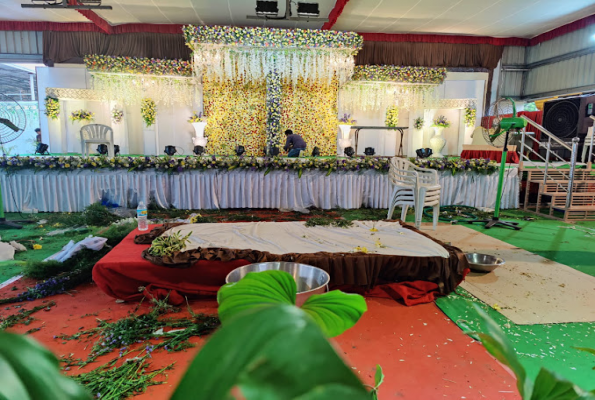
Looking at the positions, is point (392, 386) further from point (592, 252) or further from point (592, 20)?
point (592, 20)

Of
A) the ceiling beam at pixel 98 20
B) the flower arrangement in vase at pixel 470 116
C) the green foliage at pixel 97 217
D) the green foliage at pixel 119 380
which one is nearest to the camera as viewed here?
the green foliage at pixel 119 380

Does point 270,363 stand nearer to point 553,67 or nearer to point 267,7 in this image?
point 267,7

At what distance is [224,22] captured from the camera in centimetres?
955

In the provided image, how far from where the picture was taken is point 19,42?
9.73 m

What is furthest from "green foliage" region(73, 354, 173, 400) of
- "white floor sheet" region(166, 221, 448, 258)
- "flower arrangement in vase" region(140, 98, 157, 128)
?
"flower arrangement in vase" region(140, 98, 157, 128)

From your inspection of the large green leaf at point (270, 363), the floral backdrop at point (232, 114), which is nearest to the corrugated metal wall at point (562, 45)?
the floral backdrop at point (232, 114)

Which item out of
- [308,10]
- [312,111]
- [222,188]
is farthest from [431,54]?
[222,188]

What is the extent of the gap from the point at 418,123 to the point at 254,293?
1183 cm

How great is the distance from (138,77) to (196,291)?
28.7 ft

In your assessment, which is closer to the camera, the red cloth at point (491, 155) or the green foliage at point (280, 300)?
the green foliage at point (280, 300)

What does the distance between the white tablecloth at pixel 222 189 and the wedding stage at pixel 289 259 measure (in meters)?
2.79

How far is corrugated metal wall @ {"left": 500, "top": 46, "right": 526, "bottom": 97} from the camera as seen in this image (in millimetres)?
11023

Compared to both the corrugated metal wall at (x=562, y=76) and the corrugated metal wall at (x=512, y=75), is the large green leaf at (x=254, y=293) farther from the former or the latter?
the corrugated metal wall at (x=512, y=75)

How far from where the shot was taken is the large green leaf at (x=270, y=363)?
0.58ft
